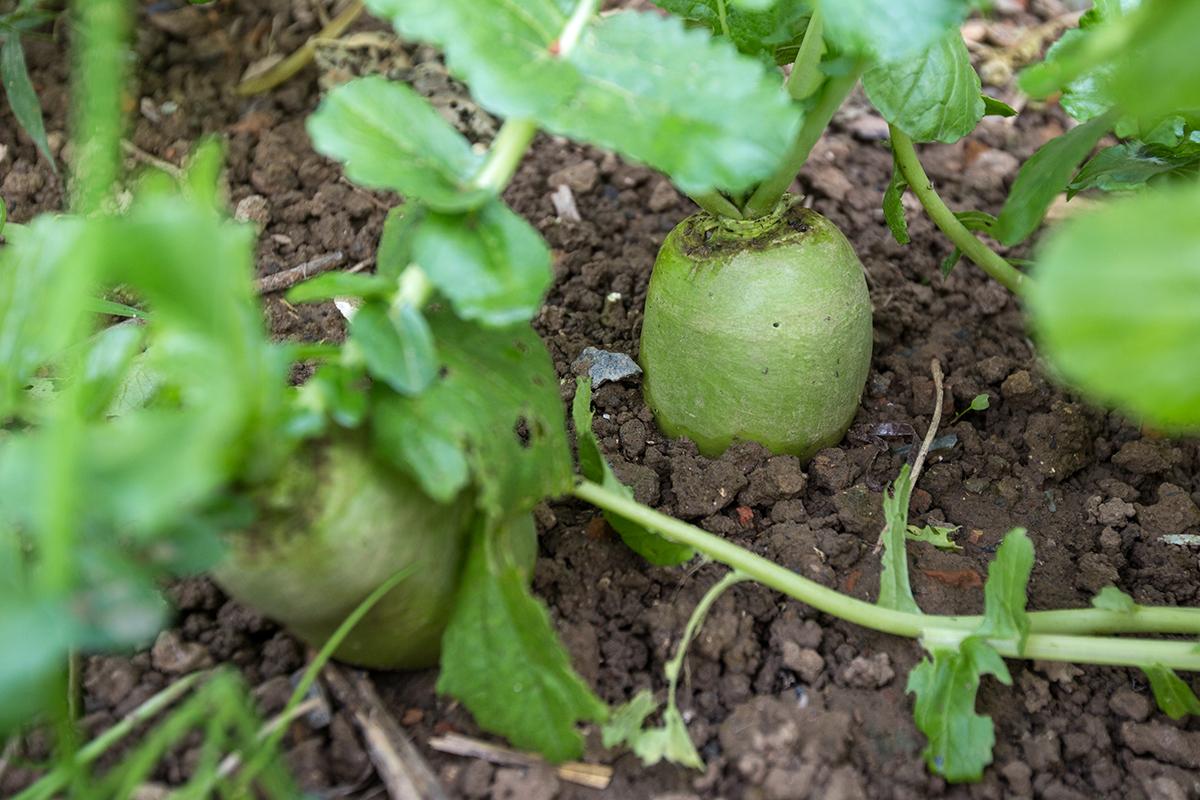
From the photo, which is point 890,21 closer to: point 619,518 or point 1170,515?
point 619,518

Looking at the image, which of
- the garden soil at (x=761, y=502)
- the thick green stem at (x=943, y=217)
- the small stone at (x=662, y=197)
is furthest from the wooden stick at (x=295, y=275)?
the thick green stem at (x=943, y=217)

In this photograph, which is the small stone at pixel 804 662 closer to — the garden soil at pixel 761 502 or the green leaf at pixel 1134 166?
the garden soil at pixel 761 502

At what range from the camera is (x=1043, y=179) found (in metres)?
1.35

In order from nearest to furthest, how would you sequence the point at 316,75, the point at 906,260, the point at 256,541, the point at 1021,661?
the point at 256,541 → the point at 1021,661 → the point at 906,260 → the point at 316,75

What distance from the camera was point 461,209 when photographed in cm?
104

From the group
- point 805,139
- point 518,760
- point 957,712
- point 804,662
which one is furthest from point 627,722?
point 805,139

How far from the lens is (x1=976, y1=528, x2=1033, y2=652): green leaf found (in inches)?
46.6

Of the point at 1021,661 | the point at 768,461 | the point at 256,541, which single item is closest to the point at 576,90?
the point at 256,541

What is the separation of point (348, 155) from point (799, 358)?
688mm

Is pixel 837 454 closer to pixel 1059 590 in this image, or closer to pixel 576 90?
pixel 1059 590

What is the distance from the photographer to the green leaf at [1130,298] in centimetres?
78

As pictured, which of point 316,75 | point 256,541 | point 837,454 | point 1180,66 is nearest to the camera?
point 1180,66

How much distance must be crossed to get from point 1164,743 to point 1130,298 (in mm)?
699

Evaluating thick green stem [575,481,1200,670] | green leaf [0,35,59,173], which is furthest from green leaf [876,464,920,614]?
green leaf [0,35,59,173]
